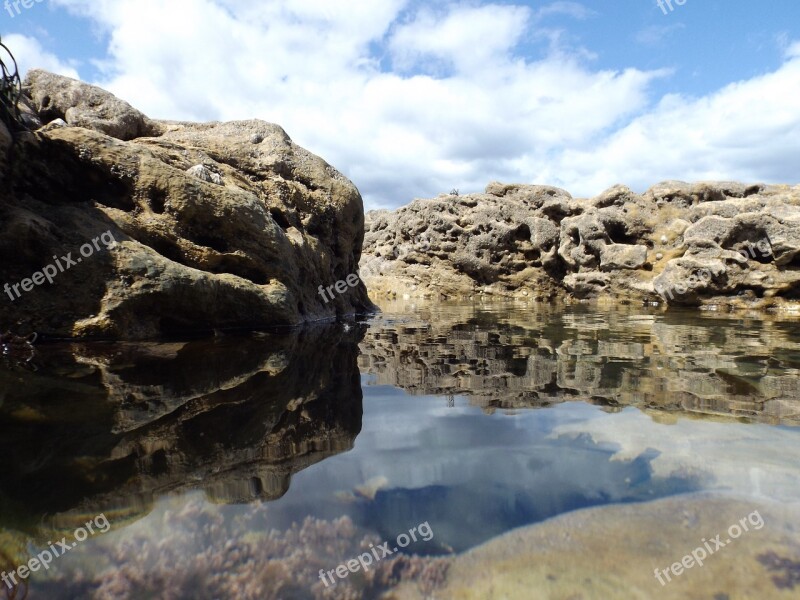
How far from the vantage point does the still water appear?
5.87 ft

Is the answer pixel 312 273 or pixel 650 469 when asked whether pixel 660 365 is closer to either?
pixel 650 469

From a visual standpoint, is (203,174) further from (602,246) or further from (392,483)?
(602,246)

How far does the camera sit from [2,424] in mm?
2986

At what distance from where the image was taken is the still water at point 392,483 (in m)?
1.79

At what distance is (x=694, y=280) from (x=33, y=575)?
1702cm

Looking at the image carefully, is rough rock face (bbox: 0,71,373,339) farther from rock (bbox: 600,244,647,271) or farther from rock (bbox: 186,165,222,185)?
rock (bbox: 600,244,647,271)

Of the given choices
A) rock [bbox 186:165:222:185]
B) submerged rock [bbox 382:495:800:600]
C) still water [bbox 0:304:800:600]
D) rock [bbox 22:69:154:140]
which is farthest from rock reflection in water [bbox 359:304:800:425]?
rock [bbox 22:69:154:140]

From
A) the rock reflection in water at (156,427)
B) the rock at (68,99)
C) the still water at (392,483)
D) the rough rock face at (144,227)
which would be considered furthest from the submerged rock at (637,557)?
the rock at (68,99)

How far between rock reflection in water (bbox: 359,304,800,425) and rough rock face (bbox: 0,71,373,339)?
7.13ft

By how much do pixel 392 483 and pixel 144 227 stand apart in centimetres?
622

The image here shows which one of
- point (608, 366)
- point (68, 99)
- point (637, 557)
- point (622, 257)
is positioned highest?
point (68, 99)

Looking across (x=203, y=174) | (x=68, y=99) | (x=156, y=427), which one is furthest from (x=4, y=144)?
(x=156, y=427)

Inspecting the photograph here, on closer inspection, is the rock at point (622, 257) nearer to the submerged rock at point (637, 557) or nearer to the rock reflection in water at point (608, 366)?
the rock reflection in water at point (608, 366)

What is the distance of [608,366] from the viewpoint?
Result: 5520mm
